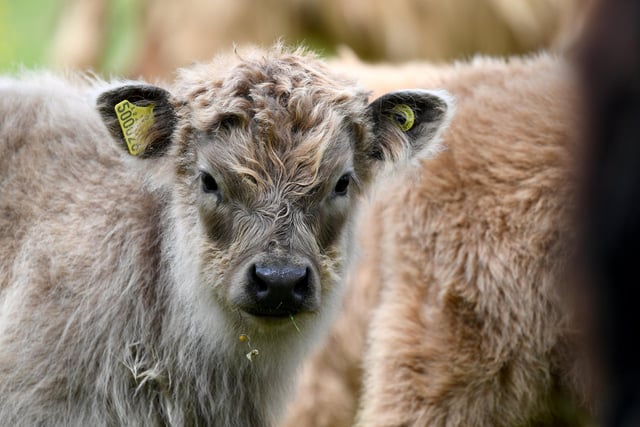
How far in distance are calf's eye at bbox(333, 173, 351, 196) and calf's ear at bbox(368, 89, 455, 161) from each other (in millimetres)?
304

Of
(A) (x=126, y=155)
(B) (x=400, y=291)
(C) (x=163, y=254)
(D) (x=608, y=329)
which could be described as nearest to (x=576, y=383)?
(B) (x=400, y=291)

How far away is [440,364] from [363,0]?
6.46 metres

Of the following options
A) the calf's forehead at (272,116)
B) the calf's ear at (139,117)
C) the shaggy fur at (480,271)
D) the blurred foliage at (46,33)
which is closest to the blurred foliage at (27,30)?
the blurred foliage at (46,33)

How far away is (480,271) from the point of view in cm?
536

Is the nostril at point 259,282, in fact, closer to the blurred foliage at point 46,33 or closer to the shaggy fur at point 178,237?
the shaggy fur at point 178,237

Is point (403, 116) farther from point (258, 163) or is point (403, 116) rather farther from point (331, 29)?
point (331, 29)

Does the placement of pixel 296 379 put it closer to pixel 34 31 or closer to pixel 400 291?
pixel 400 291

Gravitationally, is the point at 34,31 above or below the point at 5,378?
above

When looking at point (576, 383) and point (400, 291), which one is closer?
point (576, 383)

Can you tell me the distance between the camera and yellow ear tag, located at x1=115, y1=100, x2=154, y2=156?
4.78 metres

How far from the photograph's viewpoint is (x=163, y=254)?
490cm

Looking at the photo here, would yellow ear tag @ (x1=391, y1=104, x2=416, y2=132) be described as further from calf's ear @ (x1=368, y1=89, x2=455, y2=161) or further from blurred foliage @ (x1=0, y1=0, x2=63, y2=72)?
blurred foliage @ (x1=0, y1=0, x2=63, y2=72)

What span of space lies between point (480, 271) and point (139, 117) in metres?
1.82

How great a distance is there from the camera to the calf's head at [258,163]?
4.46m
